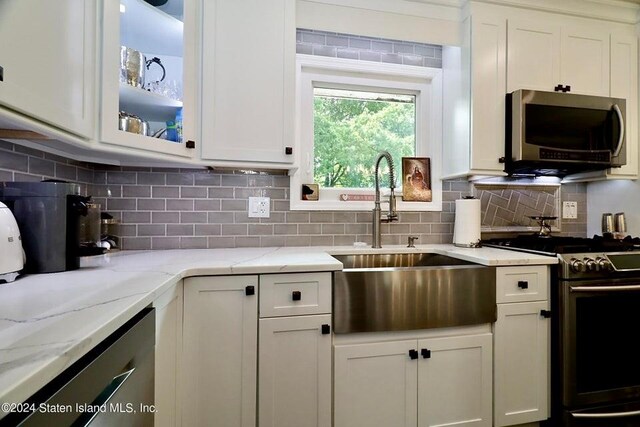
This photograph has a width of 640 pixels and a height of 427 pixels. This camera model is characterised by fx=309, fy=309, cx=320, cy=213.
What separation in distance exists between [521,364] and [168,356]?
1596 mm

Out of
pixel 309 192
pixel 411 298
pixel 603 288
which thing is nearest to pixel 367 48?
pixel 309 192

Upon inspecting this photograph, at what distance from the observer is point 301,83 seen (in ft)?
6.59

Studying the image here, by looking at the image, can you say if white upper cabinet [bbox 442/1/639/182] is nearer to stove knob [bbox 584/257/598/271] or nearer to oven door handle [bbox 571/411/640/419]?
stove knob [bbox 584/257/598/271]

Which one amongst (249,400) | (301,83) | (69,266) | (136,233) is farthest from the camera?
(301,83)

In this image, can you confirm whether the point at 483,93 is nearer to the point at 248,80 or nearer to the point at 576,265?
the point at 576,265

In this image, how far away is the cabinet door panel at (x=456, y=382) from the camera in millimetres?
1418

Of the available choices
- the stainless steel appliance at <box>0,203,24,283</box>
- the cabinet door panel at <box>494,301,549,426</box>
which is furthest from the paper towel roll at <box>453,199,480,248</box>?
the stainless steel appliance at <box>0,203,24,283</box>

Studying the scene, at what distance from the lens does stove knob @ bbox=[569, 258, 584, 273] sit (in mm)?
1509

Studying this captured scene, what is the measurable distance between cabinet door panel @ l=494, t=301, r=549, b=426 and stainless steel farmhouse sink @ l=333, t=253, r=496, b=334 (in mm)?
124

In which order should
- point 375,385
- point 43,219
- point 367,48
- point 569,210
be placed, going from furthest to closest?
1. point 569,210
2. point 367,48
3. point 375,385
4. point 43,219

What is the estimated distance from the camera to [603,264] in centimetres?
153

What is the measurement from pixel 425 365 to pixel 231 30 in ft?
6.21

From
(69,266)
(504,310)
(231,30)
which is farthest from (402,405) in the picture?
(231,30)

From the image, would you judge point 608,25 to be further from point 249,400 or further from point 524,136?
point 249,400
